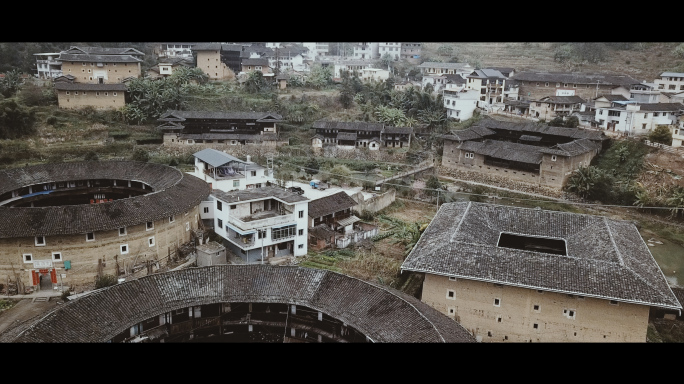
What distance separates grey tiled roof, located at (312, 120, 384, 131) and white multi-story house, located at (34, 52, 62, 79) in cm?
2908

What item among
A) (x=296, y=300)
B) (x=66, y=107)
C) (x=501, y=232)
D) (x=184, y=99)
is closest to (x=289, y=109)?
(x=184, y=99)

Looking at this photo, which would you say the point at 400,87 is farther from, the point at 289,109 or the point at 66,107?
the point at 66,107

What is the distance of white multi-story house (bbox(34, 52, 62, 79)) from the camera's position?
54.5m

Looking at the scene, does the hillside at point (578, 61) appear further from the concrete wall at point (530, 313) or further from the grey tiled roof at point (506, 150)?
the concrete wall at point (530, 313)

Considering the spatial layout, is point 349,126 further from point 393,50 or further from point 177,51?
point 393,50

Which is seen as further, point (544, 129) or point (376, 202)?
point (544, 129)

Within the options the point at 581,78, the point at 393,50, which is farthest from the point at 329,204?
the point at 393,50

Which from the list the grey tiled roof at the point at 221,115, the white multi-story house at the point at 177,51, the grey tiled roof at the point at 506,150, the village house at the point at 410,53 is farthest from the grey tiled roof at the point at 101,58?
the village house at the point at 410,53

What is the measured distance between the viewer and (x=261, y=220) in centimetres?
2558

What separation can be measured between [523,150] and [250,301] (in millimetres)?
29763

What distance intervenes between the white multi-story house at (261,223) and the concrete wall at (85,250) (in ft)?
10.2

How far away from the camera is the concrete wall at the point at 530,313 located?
18.5 meters

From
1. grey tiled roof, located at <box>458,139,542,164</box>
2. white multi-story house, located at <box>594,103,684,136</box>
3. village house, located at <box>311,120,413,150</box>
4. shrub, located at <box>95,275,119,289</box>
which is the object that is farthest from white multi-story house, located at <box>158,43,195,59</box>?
white multi-story house, located at <box>594,103,684,136</box>

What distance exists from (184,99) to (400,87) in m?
26.5
